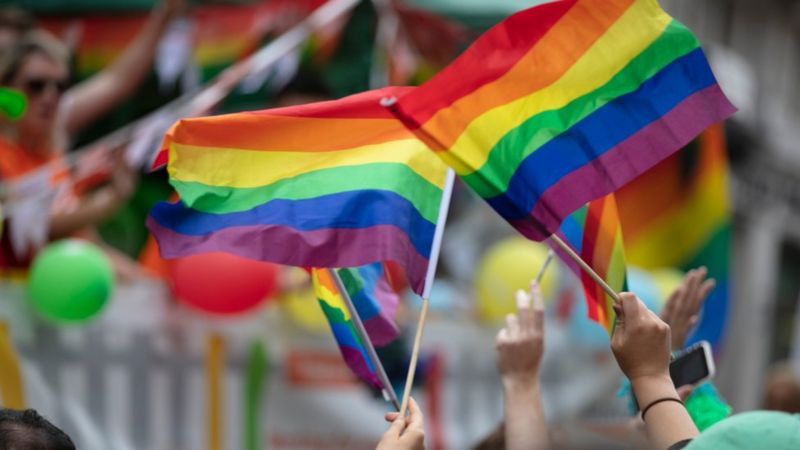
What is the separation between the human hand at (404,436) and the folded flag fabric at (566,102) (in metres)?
0.79

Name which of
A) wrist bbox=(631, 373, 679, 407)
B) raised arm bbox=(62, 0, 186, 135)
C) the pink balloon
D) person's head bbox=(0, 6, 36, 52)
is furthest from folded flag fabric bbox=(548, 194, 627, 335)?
raised arm bbox=(62, 0, 186, 135)

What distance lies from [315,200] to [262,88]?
4837 millimetres

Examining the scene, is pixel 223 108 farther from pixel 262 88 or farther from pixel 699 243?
pixel 699 243

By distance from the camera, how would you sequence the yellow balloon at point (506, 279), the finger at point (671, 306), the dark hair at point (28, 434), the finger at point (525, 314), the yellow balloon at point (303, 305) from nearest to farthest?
1. the dark hair at point (28, 434)
2. the finger at point (525, 314)
3. the finger at point (671, 306)
4. the yellow balloon at point (303, 305)
5. the yellow balloon at point (506, 279)

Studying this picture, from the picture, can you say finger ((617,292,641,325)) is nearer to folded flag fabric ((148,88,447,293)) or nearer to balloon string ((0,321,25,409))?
folded flag fabric ((148,88,447,293))

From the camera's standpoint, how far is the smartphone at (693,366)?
3773 mm

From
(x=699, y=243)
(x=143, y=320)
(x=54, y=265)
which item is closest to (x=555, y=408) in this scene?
(x=699, y=243)

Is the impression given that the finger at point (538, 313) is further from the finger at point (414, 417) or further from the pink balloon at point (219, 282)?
the pink balloon at point (219, 282)

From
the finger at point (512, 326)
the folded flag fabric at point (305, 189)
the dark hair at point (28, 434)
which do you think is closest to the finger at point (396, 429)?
the dark hair at point (28, 434)

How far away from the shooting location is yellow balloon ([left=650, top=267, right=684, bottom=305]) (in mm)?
7745

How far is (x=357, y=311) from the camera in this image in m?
3.91

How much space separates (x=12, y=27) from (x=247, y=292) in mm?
1526

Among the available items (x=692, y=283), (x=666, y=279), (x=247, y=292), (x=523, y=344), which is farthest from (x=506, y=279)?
(x=523, y=344)

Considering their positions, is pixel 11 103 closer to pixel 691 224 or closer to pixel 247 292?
pixel 247 292
